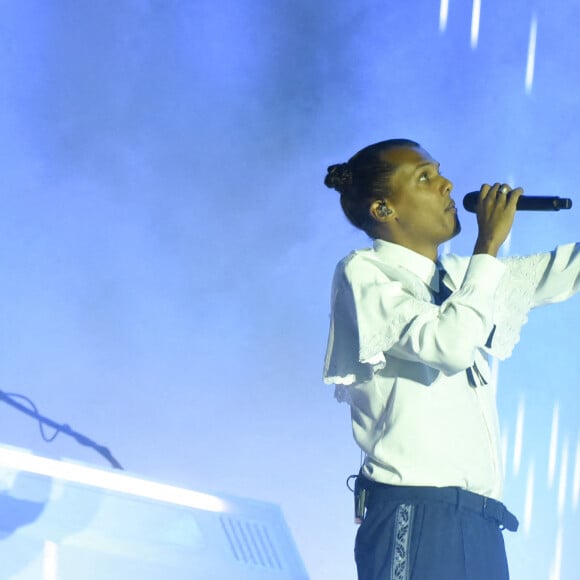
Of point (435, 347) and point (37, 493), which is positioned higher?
point (435, 347)

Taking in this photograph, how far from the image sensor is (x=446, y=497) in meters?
1.21

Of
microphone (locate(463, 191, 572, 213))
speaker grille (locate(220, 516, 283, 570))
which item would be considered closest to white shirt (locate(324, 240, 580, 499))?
microphone (locate(463, 191, 572, 213))

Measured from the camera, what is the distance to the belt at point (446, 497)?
121cm

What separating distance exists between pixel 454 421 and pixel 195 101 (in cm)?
181

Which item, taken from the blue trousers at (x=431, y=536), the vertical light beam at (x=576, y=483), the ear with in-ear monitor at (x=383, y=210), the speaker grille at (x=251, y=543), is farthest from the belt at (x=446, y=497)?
the vertical light beam at (x=576, y=483)

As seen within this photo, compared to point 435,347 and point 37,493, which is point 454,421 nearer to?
point 435,347

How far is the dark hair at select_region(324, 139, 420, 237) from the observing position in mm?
1388

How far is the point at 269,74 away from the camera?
2807mm

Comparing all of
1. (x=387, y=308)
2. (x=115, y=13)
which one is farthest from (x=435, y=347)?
(x=115, y=13)

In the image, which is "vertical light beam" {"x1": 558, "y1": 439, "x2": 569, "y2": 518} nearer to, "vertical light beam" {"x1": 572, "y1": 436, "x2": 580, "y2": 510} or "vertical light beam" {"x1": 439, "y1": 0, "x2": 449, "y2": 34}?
"vertical light beam" {"x1": 572, "y1": 436, "x2": 580, "y2": 510}

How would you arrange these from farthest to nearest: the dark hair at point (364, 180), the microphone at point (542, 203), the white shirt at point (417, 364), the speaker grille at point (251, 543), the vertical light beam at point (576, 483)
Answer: the vertical light beam at point (576, 483)
the speaker grille at point (251, 543)
the dark hair at point (364, 180)
the microphone at point (542, 203)
the white shirt at point (417, 364)

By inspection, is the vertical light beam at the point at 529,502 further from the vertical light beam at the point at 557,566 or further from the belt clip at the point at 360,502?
the belt clip at the point at 360,502

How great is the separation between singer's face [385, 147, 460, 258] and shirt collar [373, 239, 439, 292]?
0.02m

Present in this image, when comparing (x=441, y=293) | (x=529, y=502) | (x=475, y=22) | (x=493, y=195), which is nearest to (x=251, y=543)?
(x=529, y=502)
